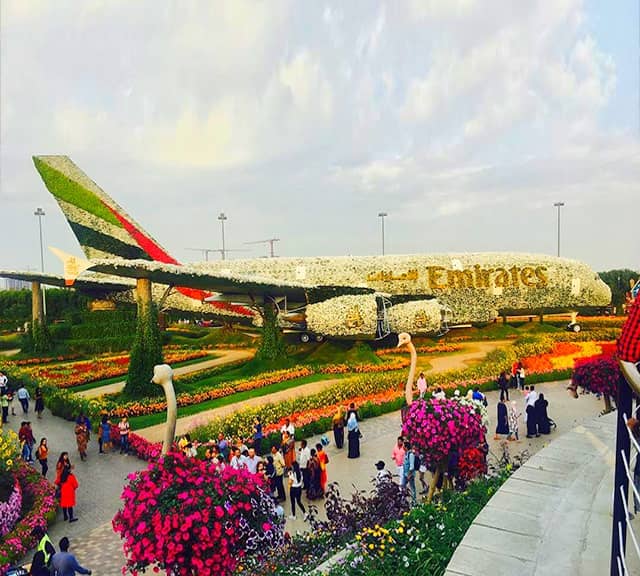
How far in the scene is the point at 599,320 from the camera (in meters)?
33.6

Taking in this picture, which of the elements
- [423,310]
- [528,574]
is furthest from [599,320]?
[528,574]

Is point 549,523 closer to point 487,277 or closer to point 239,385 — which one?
point 239,385

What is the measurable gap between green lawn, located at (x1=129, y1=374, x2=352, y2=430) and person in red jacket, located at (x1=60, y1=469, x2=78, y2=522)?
18.6ft

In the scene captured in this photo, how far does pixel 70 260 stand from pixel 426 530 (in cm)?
1290

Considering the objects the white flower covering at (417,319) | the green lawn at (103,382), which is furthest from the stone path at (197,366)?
the white flower covering at (417,319)

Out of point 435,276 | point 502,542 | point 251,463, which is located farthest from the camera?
point 435,276

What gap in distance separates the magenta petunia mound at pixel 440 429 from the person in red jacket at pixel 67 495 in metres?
7.03

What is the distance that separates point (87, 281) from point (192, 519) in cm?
2435

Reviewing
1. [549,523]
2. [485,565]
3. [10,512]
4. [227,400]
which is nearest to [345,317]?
[227,400]

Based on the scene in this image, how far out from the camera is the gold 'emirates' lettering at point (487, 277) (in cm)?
2733

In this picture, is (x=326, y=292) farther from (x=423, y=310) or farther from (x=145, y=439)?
(x=145, y=439)

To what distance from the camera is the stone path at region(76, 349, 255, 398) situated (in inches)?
855

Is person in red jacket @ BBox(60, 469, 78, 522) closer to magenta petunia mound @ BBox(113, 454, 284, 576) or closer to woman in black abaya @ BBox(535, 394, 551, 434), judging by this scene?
magenta petunia mound @ BBox(113, 454, 284, 576)

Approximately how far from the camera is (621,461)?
346 cm
